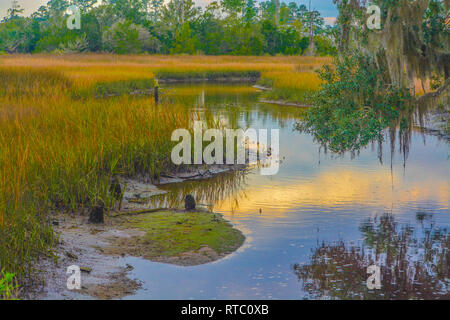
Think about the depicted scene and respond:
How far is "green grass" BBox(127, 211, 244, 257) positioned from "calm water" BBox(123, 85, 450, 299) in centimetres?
25

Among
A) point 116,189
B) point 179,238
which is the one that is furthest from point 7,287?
point 116,189

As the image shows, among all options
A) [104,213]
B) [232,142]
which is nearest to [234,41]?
[232,142]

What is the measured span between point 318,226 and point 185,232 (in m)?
2.09

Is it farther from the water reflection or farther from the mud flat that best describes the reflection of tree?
the water reflection

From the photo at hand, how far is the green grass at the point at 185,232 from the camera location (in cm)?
810

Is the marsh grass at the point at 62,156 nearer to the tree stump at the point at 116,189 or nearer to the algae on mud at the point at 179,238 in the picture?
the tree stump at the point at 116,189

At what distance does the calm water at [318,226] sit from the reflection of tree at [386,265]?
0.04 feet

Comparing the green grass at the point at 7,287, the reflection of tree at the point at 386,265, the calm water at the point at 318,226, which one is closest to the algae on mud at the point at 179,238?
the calm water at the point at 318,226

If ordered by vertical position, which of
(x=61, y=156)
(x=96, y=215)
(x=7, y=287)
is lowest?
(x=96, y=215)

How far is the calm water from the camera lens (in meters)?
6.86

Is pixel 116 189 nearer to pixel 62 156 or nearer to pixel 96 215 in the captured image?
pixel 62 156

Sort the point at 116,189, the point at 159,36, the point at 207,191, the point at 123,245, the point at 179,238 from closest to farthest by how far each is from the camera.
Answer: the point at 123,245 → the point at 179,238 → the point at 116,189 → the point at 207,191 → the point at 159,36

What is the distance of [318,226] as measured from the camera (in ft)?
30.5

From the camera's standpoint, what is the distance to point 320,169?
1424 cm
